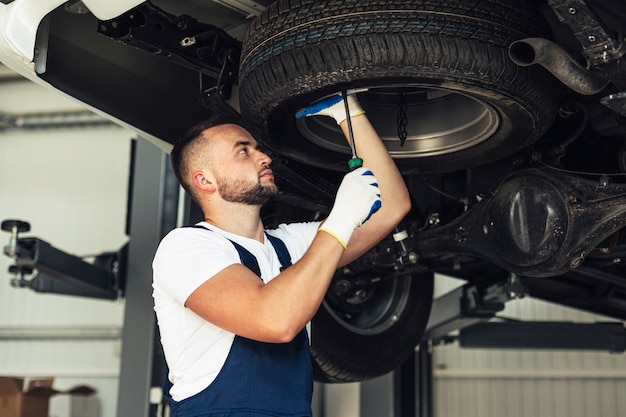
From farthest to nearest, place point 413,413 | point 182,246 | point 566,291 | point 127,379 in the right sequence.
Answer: point 413,413
point 127,379
point 566,291
point 182,246

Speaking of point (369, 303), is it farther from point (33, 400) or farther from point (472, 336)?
point (33, 400)

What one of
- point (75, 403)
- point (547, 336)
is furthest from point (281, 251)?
point (75, 403)

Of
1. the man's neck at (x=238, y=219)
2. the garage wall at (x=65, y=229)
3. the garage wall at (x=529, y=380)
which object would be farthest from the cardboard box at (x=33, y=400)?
the man's neck at (x=238, y=219)

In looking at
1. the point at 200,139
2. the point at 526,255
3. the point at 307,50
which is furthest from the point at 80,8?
the point at 526,255

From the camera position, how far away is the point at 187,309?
5.36 ft

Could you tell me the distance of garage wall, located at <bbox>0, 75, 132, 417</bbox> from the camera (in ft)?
27.0

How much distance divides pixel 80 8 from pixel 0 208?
752cm

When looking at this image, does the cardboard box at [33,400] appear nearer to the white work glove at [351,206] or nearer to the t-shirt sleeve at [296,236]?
the t-shirt sleeve at [296,236]

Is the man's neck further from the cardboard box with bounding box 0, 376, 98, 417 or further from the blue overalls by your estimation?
the cardboard box with bounding box 0, 376, 98, 417

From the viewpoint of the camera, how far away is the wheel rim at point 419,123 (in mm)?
1869

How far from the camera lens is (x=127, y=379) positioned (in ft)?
14.5

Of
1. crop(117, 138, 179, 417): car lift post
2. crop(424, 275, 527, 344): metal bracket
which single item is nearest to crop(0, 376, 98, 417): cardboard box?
crop(117, 138, 179, 417): car lift post

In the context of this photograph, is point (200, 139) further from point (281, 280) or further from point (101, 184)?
point (101, 184)

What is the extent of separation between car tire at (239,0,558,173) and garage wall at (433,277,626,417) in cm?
610
